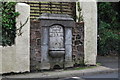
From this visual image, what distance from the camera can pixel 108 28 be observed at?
1438cm

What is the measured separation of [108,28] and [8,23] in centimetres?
819

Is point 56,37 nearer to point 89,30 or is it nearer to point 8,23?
point 89,30

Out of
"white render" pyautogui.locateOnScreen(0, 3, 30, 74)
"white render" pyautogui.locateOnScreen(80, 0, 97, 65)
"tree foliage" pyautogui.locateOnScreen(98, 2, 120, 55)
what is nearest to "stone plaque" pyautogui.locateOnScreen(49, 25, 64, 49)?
"white render" pyautogui.locateOnScreen(0, 3, 30, 74)

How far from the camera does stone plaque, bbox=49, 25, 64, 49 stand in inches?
335

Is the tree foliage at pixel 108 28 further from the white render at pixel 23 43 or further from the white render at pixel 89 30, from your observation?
the white render at pixel 23 43

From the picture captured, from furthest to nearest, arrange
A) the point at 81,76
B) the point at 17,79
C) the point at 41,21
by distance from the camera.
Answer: the point at 41,21
the point at 81,76
the point at 17,79

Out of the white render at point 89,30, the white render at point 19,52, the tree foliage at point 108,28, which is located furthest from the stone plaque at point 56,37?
the tree foliage at point 108,28

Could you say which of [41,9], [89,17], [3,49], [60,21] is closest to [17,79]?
[3,49]

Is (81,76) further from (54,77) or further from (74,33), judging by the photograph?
(74,33)

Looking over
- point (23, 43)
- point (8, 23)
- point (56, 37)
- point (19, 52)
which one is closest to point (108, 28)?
point (56, 37)

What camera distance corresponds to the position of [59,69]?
8.64 metres

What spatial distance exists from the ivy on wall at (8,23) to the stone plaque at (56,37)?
55.6 inches

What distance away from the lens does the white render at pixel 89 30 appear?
9.20 metres

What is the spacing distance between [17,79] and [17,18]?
2.13m
